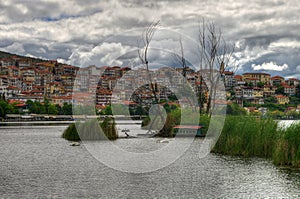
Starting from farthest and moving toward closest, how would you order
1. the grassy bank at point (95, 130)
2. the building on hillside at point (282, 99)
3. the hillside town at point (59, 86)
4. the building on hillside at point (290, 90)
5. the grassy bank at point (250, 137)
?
the building on hillside at point (290, 90) < the building on hillside at point (282, 99) < the hillside town at point (59, 86) < the grassy bank at point (95, 130) < the grassy bank at point (250, 137)

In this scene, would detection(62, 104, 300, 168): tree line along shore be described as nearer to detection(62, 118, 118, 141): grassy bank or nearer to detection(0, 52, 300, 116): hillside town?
detection(62, 118, 118, 141): grassy bank

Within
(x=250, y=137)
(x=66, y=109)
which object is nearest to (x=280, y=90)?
(x=66, y=109)

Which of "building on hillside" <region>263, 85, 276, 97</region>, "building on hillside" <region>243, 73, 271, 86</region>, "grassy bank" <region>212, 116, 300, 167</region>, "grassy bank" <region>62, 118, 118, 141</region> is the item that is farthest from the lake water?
"building on hillside" <region>243, 73, 271, 86</region>

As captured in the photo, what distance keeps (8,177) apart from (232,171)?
6873 mm

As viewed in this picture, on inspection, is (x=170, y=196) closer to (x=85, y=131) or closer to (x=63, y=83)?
(x=85, y=131)

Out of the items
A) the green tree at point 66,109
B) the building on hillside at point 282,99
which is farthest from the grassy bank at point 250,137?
the building on hillside at point 282,99

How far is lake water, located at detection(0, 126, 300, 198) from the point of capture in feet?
41.0

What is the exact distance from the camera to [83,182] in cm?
1414

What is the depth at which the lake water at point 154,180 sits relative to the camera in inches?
492

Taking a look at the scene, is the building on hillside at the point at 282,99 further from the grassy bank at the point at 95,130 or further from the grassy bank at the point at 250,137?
the grassy bank at the point at 250,137

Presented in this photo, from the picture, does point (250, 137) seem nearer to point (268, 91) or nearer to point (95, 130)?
point (95, 130)

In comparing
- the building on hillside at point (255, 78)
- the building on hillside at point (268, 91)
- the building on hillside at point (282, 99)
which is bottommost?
the building on hillside at point (282, 99)

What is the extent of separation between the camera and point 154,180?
47.5 feet

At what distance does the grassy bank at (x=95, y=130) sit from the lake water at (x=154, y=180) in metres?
9.05
